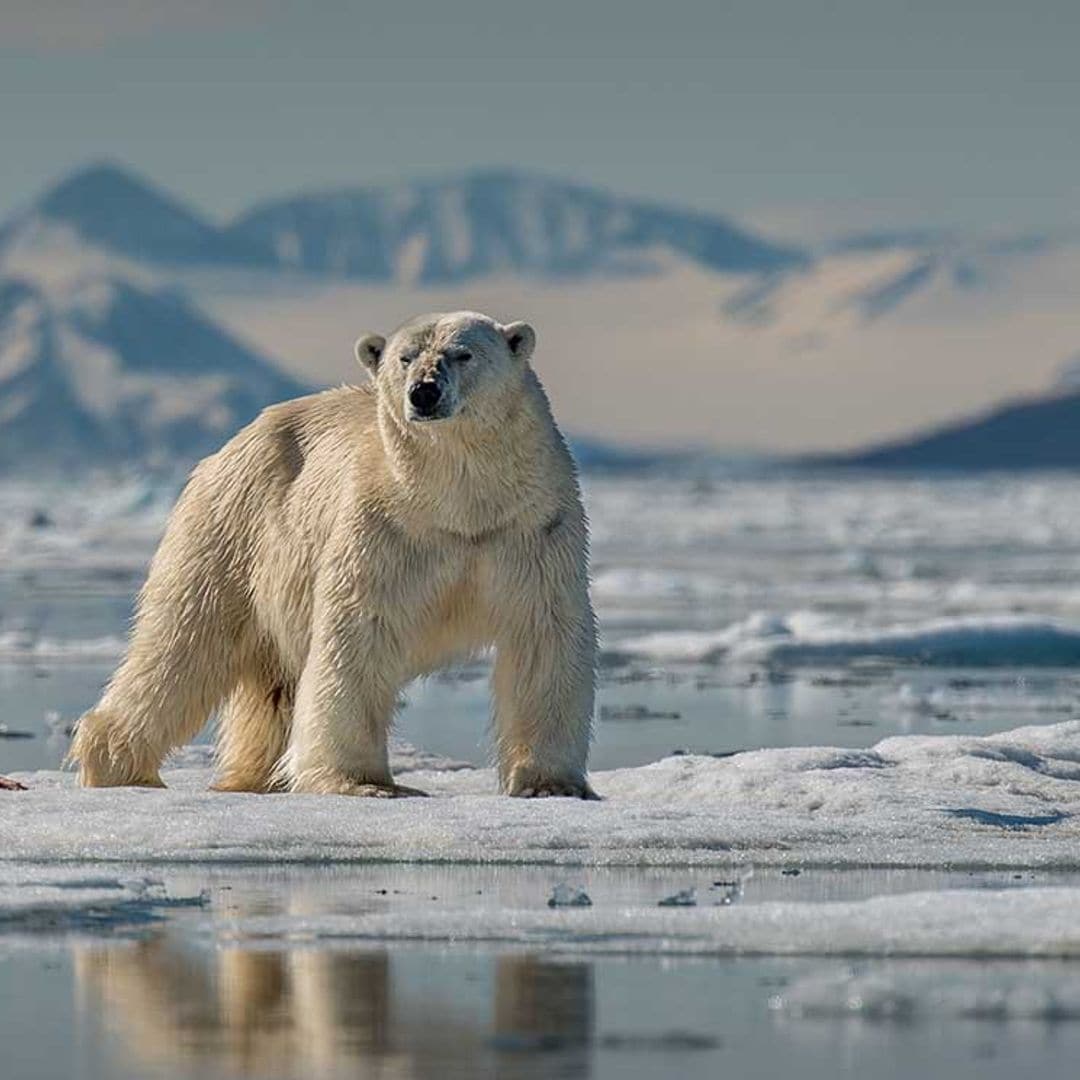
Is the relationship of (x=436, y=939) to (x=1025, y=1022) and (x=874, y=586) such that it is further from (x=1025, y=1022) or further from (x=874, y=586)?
(x=874, y=586)

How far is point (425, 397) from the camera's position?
23.0ft

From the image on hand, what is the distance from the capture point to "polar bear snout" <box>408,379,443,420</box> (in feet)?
23.0

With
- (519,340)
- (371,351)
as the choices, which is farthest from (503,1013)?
(371,351)

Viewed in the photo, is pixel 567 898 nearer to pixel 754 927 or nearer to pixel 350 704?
pixel 754 927

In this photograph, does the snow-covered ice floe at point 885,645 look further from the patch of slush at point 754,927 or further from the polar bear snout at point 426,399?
the patch of slush at point 754,927

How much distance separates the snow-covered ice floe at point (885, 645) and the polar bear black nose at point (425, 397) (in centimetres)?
753

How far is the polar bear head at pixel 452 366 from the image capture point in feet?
23.1

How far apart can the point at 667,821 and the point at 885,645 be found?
8803 mm

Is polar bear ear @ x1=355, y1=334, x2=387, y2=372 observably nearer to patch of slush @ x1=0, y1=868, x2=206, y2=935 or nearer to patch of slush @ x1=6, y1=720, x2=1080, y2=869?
patch of slush @ x1=6, y1=720, x2=1080, y2=869

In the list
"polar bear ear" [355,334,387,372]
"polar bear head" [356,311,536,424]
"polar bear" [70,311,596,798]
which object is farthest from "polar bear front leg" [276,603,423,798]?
"polar bear ear" [355,334,387,372]

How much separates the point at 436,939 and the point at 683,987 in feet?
2.12

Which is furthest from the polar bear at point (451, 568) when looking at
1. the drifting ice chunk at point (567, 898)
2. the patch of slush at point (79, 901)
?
the drifting ice chunk at point (567, 898)

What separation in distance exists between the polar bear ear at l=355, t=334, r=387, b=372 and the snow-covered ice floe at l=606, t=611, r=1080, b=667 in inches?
276

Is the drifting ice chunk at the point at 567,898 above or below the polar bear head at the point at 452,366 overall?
below
